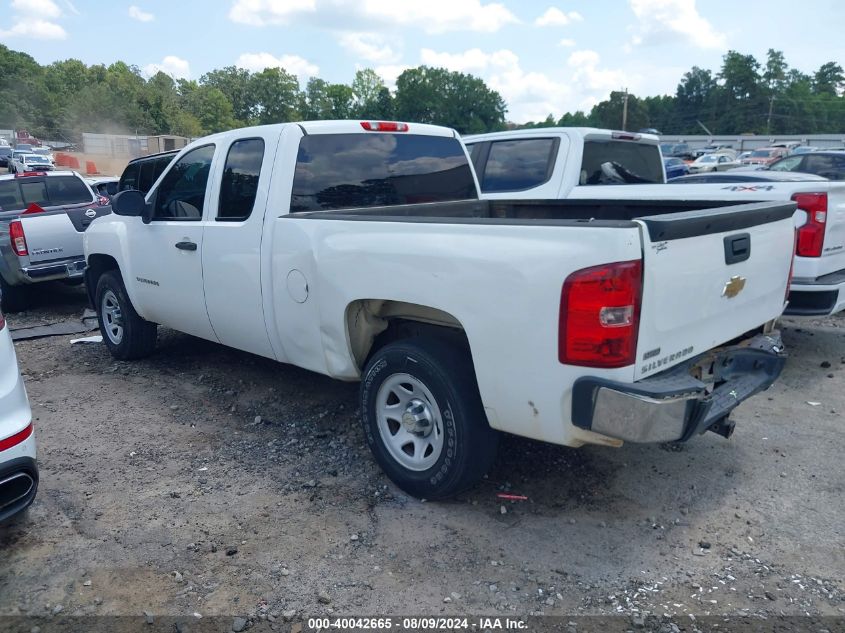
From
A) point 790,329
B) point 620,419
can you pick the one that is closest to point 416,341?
point 620,419

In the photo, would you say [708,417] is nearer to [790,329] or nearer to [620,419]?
[620,419]

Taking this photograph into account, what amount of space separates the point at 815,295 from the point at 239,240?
4.40m

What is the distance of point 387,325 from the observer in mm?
3900

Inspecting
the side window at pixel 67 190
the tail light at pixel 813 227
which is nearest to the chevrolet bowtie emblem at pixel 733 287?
the tail light at pixel 813 227

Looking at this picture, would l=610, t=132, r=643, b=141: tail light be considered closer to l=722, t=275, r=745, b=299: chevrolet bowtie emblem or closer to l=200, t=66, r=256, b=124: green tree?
l=722, t=275, r=745, b=299: chevrolet bowtie emblem

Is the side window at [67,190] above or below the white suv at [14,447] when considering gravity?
above

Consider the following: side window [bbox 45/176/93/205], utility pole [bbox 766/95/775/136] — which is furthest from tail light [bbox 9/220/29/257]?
utility pole [bbox 766/95/775/136]

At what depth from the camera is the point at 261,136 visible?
4.45m

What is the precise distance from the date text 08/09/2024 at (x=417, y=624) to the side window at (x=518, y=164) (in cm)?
514

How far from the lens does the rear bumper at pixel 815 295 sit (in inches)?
207

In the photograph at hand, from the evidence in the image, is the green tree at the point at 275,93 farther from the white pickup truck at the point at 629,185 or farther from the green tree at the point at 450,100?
the white pickup truck at the point at 629,185

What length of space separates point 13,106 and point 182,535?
119 m

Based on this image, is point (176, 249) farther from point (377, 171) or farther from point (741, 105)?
point (741, 105)

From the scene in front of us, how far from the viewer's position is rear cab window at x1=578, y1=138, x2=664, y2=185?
7.06 meters
